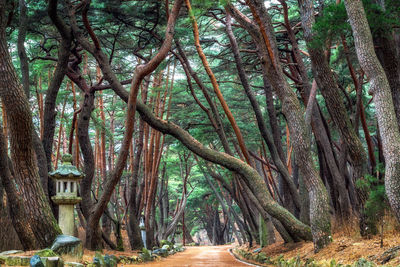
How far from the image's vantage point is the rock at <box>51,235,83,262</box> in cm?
660

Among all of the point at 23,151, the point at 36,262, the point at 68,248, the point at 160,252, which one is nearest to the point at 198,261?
the point at 160,252

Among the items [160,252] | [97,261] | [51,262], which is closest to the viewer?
[51,262]

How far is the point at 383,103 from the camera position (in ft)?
20.4

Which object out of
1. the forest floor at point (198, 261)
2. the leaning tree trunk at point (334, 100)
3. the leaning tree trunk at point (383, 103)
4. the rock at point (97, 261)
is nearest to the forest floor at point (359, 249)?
the leaning tree trunk at point (383, 103)

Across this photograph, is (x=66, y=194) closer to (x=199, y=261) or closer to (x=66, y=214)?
(x=66, y=214)

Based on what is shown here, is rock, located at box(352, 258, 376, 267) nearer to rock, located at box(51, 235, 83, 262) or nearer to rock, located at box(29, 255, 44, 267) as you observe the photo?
rock, located at box(29, 255, 44, 267)

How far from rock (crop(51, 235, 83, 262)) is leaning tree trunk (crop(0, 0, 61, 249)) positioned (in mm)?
189

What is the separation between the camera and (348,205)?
10023 millimetres

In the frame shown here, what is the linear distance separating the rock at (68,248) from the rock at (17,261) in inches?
29.9

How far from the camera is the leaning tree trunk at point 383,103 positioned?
229 inches

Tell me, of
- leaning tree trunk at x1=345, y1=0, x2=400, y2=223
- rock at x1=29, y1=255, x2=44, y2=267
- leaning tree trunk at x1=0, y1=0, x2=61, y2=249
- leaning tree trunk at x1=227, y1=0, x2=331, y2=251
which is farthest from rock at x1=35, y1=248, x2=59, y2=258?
leaning tree trunk at x1=345, y1=0, x2=400, y2=223

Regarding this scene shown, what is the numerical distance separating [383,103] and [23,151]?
222 inches

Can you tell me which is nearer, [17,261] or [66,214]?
[17,261]

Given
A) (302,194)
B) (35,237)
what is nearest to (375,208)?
(302,194)
